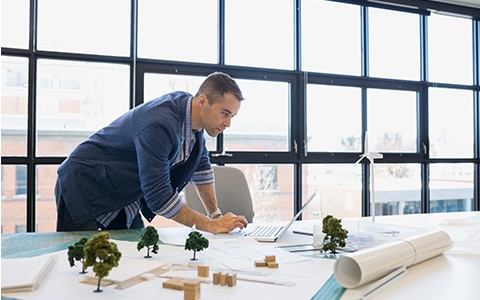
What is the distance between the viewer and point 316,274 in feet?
3.43

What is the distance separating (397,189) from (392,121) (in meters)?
0.67

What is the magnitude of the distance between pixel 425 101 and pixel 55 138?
3.49 metres

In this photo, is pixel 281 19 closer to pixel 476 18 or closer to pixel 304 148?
pixel 304 148

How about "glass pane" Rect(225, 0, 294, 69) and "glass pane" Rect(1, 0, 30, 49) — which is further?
"glass pane" Rect(225, 0, 294, 69)

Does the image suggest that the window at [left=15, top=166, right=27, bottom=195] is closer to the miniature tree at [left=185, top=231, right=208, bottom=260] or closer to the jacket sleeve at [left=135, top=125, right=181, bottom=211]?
the jacket sleeve at [left=135, top=125, right=181, bottom=211]

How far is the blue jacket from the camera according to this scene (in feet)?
4.93

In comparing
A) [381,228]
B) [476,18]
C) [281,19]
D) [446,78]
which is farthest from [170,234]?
[476,18]

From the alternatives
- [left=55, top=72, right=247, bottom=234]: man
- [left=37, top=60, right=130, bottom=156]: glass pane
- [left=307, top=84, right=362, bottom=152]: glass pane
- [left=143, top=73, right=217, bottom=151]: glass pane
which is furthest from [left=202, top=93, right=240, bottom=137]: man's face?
[left=307, top=84, right=362, bottom=152]: glass pane

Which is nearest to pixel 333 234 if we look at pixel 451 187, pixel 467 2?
pixel 451 187

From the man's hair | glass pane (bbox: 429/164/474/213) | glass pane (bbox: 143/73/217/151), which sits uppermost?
glass pane (bbox: 143/73/217/151)

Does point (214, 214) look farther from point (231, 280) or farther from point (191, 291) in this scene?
point (191, 291)

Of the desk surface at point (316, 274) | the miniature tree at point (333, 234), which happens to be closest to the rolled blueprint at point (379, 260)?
the desk surface at point (316, 274)

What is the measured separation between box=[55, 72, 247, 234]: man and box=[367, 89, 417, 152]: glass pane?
9.03 ft

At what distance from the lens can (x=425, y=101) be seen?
4.41m
